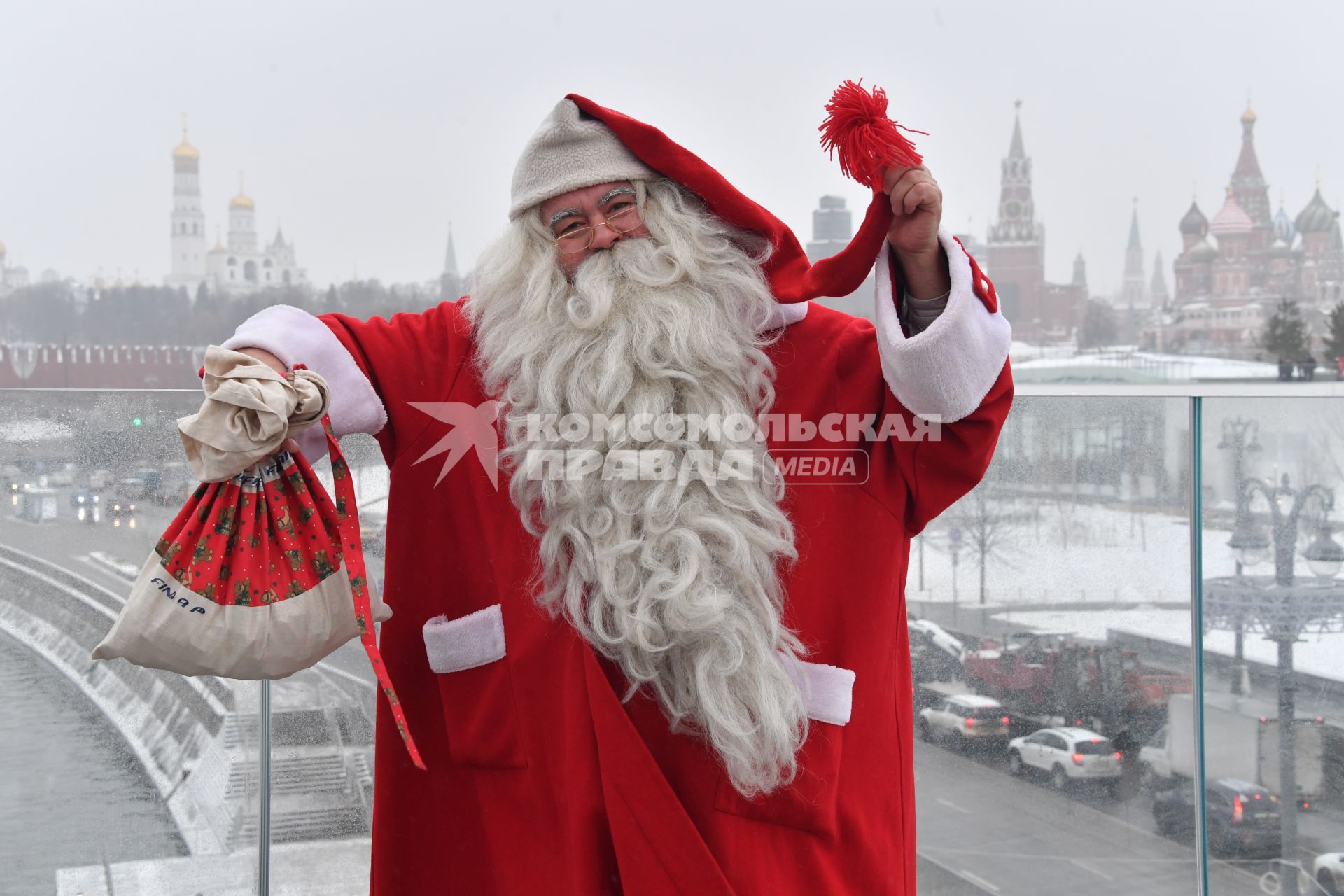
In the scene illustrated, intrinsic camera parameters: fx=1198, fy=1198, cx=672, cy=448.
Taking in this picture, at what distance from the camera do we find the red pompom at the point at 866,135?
131 centimetres

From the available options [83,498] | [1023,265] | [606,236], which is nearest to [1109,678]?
[606,236]

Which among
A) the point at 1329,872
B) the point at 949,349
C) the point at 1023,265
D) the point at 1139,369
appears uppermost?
the point at 1023,265

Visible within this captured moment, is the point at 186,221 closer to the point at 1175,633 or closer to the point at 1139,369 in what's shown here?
the point at 1139,369

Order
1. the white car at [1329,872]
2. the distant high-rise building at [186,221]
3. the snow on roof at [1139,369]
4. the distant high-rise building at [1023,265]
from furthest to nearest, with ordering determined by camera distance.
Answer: the distant high-rise building at [186,221] < the distant high-rise building at [1023,265] < the snow on roof at [1139,369] < the white car at [1329,872]

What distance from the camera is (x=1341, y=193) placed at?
60469mm

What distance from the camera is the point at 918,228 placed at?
1.34 m

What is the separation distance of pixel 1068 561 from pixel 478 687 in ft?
3.54

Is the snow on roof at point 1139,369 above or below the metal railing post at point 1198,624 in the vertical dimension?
above

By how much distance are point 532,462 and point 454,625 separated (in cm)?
24

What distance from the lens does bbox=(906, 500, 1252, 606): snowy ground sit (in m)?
2.06

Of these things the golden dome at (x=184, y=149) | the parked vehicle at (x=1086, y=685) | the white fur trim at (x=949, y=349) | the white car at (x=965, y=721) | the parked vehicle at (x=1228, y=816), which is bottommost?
the parked vehicle at (x=1228, y=816)

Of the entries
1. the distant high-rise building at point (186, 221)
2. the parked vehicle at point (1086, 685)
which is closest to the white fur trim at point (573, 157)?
the parked vehicle at point (1086, 685)

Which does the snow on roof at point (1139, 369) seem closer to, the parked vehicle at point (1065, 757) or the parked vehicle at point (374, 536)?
the parked vehicle at point (1065, 757)

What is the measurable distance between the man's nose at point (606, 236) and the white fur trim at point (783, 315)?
0.23m
